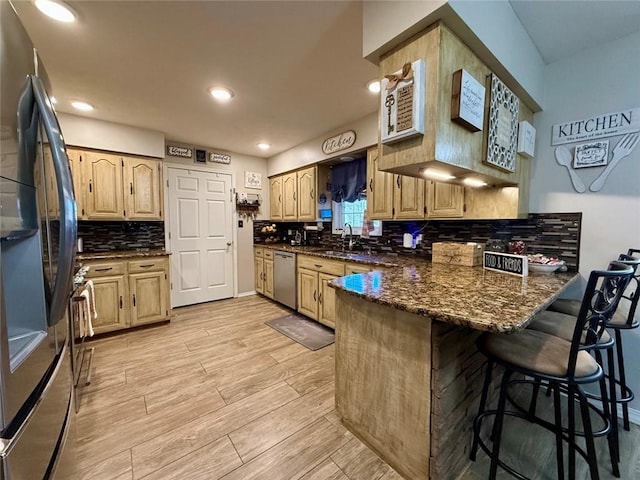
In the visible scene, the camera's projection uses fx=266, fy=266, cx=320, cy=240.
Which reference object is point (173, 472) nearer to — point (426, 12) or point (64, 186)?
point (64, 186)

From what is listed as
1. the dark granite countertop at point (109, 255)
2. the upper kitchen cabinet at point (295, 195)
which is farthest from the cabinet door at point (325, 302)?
the dark granite countertop at point (109, 255)

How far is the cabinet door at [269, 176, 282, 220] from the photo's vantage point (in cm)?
452

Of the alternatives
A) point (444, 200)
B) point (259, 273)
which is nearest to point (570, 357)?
point (444, 200)

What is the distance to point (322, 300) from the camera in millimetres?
3199

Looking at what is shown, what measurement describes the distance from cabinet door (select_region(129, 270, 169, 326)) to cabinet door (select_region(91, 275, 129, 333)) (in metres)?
0.08

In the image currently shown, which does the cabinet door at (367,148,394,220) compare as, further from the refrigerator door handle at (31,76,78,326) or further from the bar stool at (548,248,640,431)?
the refrigerator door handle at (31,76,78,326)

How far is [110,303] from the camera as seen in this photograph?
2.99 meters

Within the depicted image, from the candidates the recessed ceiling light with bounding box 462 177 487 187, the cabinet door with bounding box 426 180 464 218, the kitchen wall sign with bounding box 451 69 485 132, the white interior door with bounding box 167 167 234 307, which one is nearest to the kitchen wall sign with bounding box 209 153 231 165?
the white interior door with bounding box 167 167 234 307

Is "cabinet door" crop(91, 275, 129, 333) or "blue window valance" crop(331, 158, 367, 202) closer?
"cabinet door" crop(91, 275, 129, 333)

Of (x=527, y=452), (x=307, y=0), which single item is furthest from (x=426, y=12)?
(x=527, y=452)

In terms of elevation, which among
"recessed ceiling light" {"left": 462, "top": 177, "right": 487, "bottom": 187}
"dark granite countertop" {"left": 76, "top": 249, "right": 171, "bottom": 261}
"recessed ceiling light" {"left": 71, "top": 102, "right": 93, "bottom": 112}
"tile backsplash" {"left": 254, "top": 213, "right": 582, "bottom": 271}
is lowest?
"dark granite countertop" {"left": 76, "top": 249, "right": 171, "bottom": 261}

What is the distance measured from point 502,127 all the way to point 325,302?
7.65ft

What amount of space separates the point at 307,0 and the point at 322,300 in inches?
106

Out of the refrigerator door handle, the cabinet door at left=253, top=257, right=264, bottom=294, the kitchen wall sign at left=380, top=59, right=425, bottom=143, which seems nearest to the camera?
the refrigerator door handle
